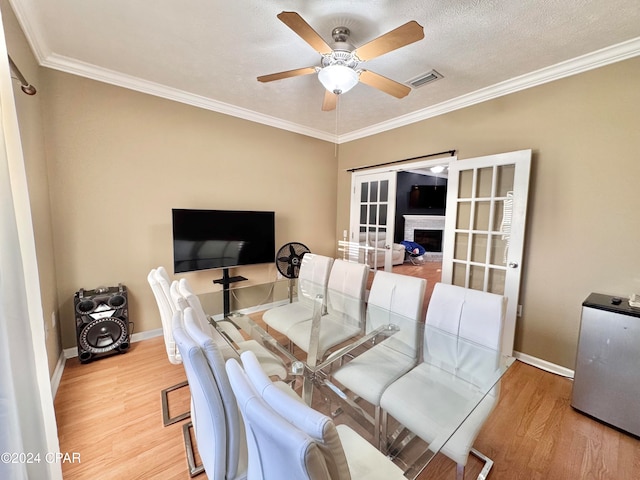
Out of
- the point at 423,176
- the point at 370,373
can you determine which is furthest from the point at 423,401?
the point at 423,176

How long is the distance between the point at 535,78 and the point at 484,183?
0.90m

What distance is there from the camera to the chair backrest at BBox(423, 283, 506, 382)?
146 centimetres

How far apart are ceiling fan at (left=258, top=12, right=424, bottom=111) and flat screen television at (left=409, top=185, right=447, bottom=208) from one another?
19.3 feet

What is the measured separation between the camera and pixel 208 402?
A: 3.03 ft

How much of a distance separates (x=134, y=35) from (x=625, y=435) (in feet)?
13.5

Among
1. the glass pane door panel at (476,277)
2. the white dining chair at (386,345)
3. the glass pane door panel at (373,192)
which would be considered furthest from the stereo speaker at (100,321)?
the glass pane door panel at (476,277)

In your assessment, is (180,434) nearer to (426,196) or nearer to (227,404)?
(227,404)

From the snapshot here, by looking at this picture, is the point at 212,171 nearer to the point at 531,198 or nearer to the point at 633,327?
the point at 531,198

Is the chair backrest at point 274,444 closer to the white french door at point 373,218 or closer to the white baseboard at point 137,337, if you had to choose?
the white baseboard at point 137,337

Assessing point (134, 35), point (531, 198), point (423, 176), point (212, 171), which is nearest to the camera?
point (134, 35)

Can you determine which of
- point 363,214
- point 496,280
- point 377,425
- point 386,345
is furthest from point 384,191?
point 377,425

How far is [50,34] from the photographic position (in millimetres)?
1842

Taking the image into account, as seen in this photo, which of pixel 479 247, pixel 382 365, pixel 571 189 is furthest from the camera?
pixel 479 247

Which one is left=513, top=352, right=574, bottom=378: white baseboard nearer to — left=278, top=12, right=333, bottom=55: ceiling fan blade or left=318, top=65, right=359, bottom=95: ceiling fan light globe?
left=318, top=65, right=359, bottom=95: ceiling fan light globe
